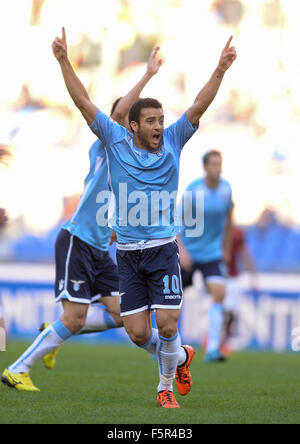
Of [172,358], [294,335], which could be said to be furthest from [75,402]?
[294,335]

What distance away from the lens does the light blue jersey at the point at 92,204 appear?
23.8 ft

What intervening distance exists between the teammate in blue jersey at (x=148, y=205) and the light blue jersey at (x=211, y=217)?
4.79 m

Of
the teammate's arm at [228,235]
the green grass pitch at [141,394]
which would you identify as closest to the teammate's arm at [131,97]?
the green grass pitch at [141,394]

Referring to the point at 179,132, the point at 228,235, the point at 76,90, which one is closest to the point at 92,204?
the point at 179,132

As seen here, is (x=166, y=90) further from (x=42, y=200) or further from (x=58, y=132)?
(x=42, y=200)

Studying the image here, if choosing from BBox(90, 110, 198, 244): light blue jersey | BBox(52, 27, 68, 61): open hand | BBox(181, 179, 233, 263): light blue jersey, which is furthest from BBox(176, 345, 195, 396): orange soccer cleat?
BBox(181, 179, 233, 263): light blue jersey

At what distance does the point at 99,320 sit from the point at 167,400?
5.73 ft

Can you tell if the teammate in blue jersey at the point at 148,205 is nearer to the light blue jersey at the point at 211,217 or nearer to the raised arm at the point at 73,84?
the raised arm at the point at 73,84

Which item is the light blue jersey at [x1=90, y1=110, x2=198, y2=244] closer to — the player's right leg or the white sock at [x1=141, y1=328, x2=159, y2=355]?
the white sock at [x1=141, y1=328, x2=159, y2=355]

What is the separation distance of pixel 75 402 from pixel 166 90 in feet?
43.9

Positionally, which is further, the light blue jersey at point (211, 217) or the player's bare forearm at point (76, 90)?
the light blue jersey at point (211, 217)

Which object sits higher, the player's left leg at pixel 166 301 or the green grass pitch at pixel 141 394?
the player's left leg at pixel 166 301

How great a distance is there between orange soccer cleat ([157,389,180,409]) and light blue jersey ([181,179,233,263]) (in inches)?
191

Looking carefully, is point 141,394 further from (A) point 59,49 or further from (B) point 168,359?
(A) point 59,49
